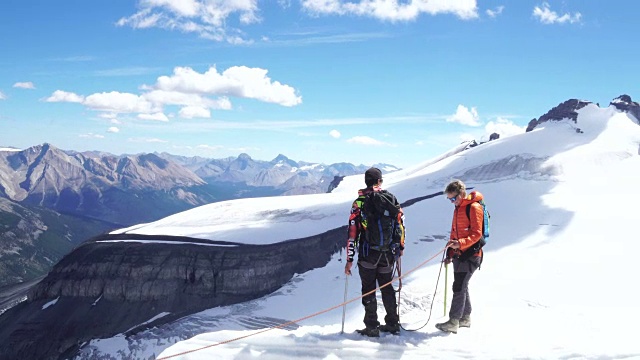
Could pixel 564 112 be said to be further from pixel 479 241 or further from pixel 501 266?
pixel 479 241

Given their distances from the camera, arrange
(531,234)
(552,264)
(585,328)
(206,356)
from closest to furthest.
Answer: (206,356), (585,328), (552,264), (531,234)

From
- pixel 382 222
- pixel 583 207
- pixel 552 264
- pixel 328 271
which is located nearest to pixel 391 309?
pixel 382 222

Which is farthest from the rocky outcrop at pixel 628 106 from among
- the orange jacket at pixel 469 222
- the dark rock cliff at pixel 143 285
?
the orange jacket at pixel 469 222

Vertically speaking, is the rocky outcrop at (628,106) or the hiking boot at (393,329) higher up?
the rocky outcrop at (628,106)

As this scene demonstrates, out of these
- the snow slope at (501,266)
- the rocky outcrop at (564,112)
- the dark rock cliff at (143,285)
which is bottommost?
the dark rock cliff at (143,285)

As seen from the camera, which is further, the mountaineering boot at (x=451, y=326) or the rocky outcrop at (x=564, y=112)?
the rocky outcrop at (x=564, y=112)

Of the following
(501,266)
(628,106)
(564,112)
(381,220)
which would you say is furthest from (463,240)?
(628,106)

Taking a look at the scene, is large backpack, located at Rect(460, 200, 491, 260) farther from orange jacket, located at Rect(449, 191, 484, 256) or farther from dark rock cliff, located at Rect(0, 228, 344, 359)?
dark rock cliff, located at Rect(0, 228, 344, 359)

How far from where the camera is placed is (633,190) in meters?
87.3

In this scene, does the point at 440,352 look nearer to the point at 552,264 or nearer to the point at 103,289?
the point at 552,264

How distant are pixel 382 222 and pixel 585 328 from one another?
7110 mm

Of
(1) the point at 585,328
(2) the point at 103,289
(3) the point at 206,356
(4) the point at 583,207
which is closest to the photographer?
(3) the point at 206,356

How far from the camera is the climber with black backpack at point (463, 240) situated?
466 inches

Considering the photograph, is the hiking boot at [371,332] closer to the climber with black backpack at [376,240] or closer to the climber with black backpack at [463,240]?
the climber with black backpack at [376,240]
